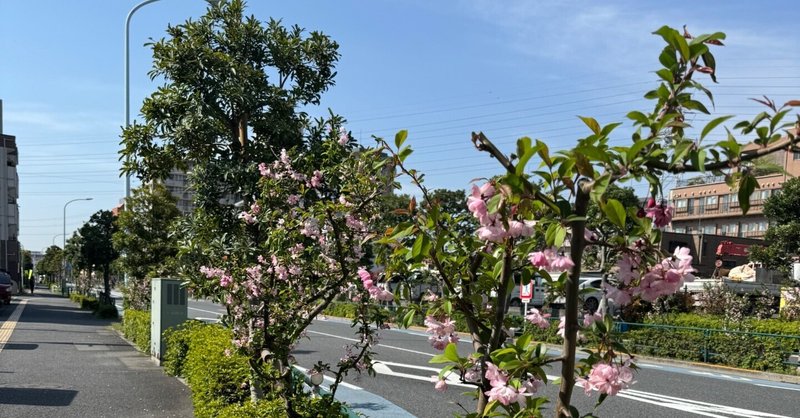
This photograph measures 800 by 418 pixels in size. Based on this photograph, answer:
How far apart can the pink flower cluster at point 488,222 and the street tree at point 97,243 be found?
33.5 m

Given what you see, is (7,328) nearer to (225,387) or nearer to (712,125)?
(225,387)

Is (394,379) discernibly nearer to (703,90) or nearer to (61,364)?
(61,364)

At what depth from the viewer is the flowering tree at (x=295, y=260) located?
4.68 meters

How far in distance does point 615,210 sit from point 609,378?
0.56m

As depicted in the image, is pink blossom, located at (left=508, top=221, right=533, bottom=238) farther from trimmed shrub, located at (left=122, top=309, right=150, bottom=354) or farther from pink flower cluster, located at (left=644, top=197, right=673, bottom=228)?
trimmed shrub, located at (left=122, top=309, right=150, bottom=354)

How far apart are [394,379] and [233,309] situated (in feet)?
23.8

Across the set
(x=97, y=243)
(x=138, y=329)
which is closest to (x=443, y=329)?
(x=138, y=329)

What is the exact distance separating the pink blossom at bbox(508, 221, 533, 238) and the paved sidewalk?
22.4ft

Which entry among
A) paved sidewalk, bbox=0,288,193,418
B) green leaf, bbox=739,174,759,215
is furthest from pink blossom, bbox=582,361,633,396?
paved sidewalk, bbox=0,288,193,418

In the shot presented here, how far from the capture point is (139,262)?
810 inches

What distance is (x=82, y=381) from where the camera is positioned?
1012 cm

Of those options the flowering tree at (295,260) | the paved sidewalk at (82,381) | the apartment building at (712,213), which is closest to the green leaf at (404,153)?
the flowering tree at (295,260)

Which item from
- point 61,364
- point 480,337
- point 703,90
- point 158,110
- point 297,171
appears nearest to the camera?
→ point 703,90

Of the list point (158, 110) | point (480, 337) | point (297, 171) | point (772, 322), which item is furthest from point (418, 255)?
point (772, 322)
